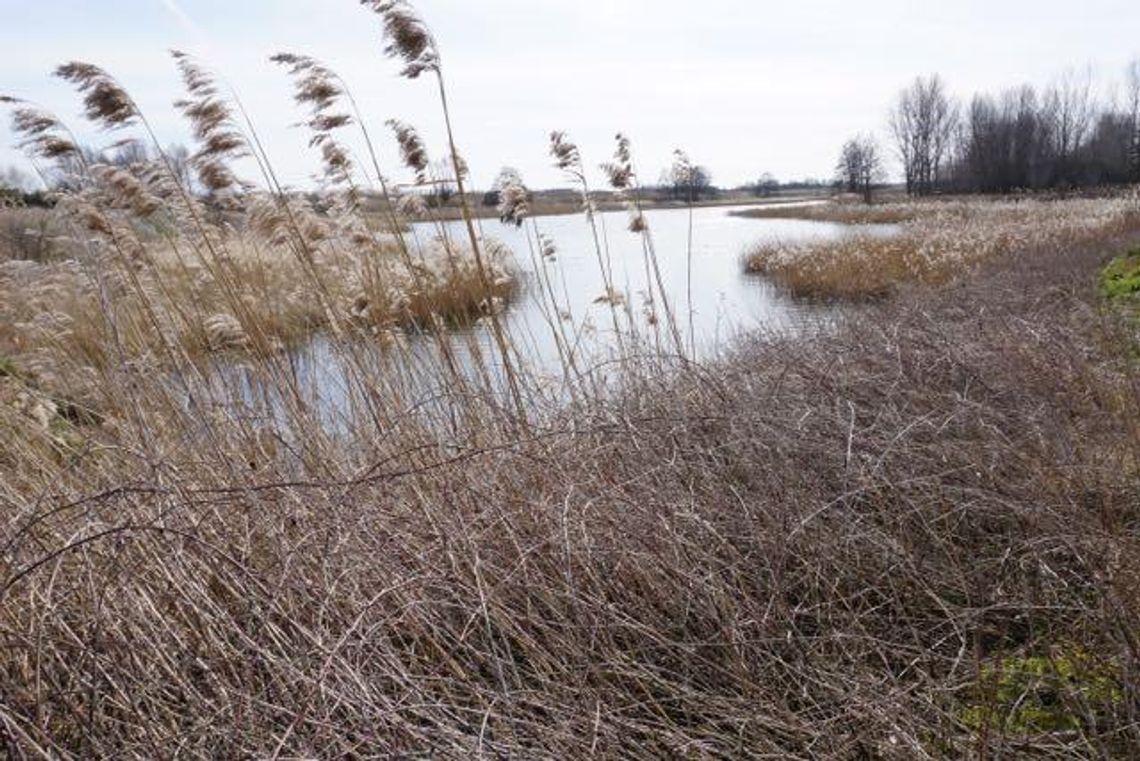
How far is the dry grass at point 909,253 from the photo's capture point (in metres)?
12.3

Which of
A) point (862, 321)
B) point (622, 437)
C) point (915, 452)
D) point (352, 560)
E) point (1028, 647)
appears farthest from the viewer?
point (862, 321)

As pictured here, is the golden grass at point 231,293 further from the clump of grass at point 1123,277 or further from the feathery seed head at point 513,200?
the clump of grass at point 1123,277

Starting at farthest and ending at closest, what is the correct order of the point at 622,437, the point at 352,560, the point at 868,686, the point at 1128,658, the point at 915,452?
1. the point at 622,437
2. the point at 915,452
3. the point at 352,560
4. the point at 868,686
5. the point at 1128,658

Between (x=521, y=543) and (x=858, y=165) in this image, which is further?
(x=858, y=165)

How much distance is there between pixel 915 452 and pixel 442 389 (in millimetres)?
2035

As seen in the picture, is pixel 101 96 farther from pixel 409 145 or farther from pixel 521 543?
pixel 521 543

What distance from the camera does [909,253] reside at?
13.8m

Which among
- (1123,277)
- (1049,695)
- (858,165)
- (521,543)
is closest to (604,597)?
(521,543)

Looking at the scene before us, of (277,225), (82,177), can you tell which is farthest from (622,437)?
(82,177)

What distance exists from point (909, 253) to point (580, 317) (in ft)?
28.5

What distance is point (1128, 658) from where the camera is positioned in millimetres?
1512

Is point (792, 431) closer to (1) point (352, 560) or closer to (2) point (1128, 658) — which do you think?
(2) point (1128, 658)

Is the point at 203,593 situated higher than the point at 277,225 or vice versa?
the point at 277,225

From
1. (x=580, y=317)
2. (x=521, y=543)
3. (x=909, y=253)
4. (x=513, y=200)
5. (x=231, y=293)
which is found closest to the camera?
(x=521, y=543)
